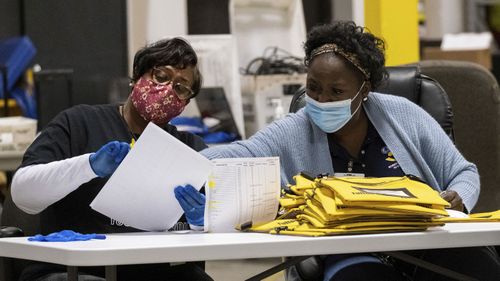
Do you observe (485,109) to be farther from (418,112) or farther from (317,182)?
(317,182)

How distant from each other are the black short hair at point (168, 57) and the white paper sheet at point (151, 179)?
1.74ft

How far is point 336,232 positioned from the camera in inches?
88.0

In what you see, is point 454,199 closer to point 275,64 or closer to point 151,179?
point 151,179

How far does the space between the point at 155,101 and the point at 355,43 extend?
68 cm

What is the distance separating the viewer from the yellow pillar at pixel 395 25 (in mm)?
6387

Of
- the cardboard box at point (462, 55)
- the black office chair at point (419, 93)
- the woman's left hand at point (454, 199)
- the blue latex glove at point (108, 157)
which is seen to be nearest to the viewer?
the blue latex glove at point (108, 157)

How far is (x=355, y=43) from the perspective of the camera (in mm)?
3037

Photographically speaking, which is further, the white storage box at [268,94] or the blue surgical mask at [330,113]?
the white storage box at [268,94]

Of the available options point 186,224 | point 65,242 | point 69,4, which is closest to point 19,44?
point 69,4

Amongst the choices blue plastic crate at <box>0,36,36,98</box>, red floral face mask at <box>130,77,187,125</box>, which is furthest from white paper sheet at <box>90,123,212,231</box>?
blue plastic crate at <box>0,36,36,98</box>

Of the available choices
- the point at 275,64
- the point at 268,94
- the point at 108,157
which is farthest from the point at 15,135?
the point at 108,157

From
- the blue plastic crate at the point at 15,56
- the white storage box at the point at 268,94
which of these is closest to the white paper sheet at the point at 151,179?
the white storage box at the point at 268,94

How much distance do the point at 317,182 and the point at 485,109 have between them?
5.44 feet

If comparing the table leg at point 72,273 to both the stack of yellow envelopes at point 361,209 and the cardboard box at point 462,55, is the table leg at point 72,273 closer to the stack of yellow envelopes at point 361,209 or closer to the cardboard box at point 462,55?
the stack of yellow envelopes at point 361,209
